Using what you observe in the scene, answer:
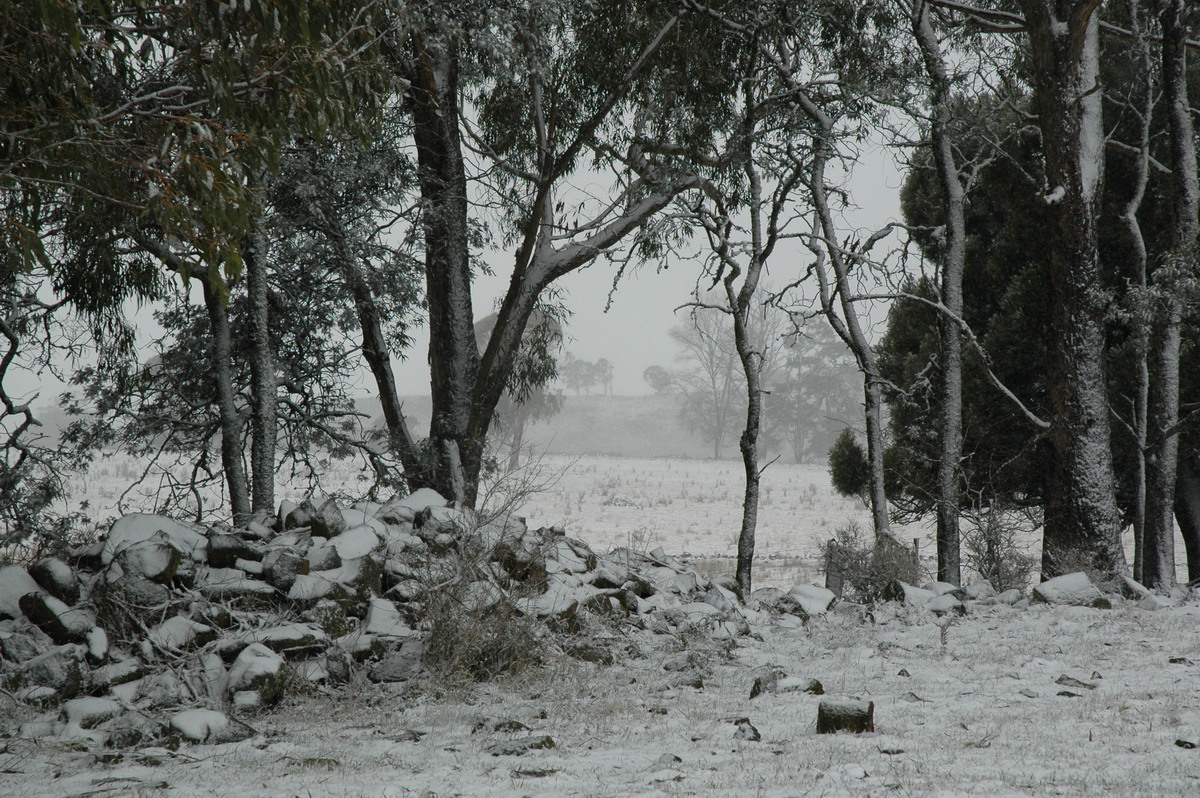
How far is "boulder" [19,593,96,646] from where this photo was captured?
4.17m

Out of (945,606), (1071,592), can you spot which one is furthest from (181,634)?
(1071,592)

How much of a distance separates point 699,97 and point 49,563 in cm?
817

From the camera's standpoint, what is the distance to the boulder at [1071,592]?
6219 mm

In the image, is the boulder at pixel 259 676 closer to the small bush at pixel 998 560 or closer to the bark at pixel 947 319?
the small bush at pixel 998 560

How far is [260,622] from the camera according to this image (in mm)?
4383

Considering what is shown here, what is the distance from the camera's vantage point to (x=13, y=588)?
172 inches

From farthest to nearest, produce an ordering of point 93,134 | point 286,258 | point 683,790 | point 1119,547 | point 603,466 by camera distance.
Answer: point 603,466
point 286,258
point 1119,547
point 93,134
point 683,790

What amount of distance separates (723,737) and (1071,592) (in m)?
4.27

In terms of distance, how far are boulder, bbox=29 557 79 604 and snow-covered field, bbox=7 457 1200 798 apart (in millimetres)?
793

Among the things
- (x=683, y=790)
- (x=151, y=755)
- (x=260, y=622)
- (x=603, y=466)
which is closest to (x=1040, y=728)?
(x=683, y=790)

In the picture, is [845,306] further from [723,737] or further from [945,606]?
[723,737]

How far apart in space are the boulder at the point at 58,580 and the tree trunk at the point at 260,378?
3.69 meters

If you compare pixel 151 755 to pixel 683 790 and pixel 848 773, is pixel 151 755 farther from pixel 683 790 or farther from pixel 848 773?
pixel 848 773

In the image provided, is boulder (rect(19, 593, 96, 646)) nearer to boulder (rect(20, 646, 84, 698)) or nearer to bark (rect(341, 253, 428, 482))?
boulder (rect(20, 646, 84, 698))
